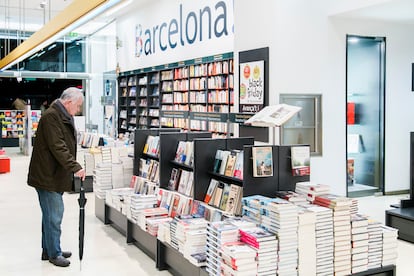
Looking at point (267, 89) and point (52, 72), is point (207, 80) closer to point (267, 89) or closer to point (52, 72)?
point (267, 89)

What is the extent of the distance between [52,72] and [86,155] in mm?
10342

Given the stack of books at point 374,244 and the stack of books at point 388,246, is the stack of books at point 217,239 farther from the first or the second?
the stack of books at point 388,246

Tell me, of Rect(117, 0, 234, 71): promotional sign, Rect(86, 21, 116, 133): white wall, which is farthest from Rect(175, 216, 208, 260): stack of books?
Rect(86, 21, 116, 133): white wall

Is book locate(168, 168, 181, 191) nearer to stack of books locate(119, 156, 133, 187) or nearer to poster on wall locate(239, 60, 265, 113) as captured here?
stack of books locate(119, 156, 133, 187)

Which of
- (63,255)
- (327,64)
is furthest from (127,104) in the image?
(63,255)

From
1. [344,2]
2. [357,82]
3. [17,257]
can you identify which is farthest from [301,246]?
[357,82]

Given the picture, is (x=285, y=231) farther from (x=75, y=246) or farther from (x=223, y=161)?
(x=75, y=246)

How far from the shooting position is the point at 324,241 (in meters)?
3.57

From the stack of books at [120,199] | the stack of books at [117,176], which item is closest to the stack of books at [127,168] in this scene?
the stack of books at [117,176]

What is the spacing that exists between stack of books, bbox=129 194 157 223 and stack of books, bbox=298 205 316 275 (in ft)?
6.87

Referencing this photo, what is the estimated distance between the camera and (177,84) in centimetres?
1184

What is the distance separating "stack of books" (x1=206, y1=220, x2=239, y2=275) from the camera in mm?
3438

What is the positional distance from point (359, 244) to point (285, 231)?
748mm

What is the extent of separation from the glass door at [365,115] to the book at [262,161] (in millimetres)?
4665
